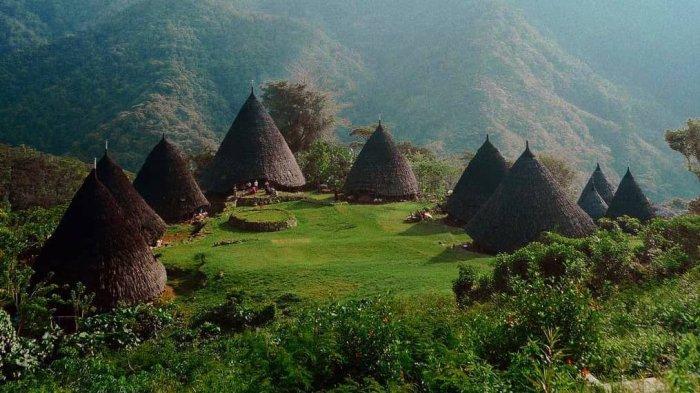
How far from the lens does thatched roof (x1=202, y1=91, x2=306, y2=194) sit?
21.1 metres

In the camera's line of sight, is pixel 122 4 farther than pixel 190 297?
Yes

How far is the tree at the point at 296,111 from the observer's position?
36.9m

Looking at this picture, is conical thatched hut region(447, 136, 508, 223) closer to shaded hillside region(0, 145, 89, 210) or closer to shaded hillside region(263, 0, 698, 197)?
shaded hillside region(0, 145, 89, 210)

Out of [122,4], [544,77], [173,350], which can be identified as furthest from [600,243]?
[122,4]

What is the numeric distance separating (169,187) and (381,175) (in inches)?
324

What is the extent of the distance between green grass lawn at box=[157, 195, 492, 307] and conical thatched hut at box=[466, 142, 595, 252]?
2.40ft

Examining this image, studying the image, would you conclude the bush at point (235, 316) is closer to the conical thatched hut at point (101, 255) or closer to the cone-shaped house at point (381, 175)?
the conical thatched hut at point (101, 255)

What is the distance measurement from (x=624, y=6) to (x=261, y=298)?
306 ft

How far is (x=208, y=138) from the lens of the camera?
4353 cm

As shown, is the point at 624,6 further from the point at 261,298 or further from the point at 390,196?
the point at 261,298

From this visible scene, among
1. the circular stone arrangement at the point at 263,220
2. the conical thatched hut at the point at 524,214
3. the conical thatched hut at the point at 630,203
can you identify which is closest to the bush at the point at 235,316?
the circular stone arrangement at the point at 263,220

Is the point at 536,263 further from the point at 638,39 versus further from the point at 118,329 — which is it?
the point at 638,39

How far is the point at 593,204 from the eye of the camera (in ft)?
72.5

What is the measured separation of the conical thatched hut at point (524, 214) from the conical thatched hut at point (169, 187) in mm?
9352
